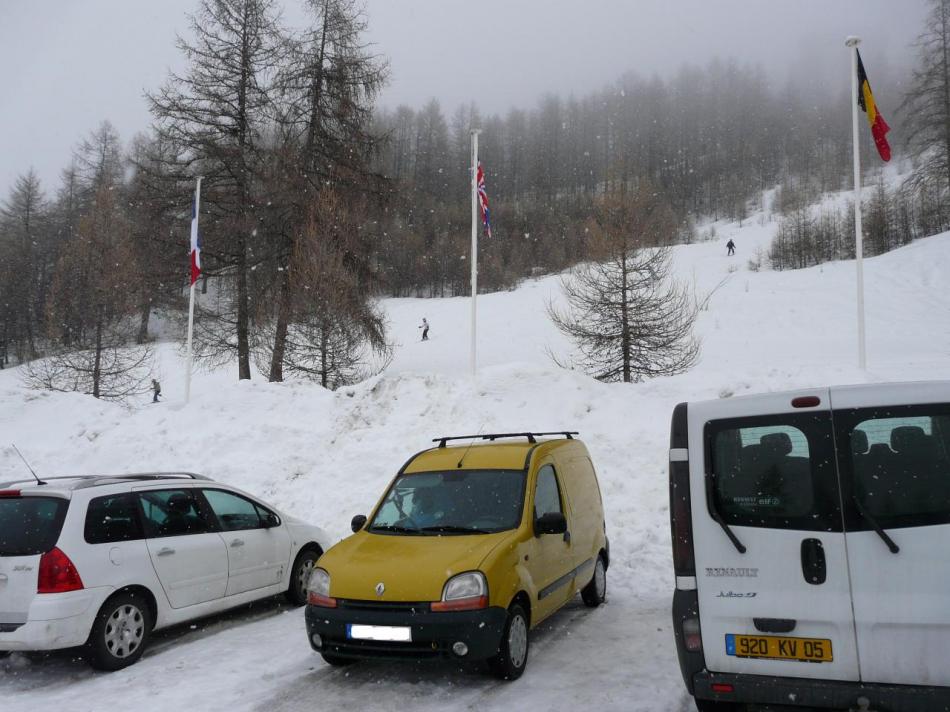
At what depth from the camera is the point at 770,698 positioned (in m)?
3.76

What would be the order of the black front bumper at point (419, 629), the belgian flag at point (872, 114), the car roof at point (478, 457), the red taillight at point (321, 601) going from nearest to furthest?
the black front bumper at point (419, 629) → the red taillight at point (321, 601) → the car roof at point (478, 457) → the belgian flag at point (872, 114)

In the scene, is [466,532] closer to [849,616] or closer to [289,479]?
[849,616]

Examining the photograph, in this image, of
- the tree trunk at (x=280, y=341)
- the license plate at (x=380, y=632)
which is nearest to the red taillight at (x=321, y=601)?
the license plate at (x=380, y=632)

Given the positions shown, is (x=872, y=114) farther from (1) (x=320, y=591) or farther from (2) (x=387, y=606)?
(1) (x=320, y=591)

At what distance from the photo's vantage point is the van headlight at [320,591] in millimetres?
5560

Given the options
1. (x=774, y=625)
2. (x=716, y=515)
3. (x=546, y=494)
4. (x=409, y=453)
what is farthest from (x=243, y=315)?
(x=774, y=625)

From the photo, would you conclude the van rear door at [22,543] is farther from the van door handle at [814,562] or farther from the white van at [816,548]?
the van door handle at [814,562]

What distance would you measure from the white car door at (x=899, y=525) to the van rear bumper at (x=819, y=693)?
0.21 feet

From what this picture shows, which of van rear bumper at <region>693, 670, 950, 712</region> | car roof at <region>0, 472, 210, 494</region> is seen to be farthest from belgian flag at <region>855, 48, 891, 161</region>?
car roof at <region>0, 472, 210, 494</region>

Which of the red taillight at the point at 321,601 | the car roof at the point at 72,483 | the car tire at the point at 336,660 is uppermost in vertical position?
the car roof at the point at 72,483

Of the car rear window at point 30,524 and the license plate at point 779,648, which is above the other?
the car rear window at point 30,524

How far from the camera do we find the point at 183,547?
6746 millimetres

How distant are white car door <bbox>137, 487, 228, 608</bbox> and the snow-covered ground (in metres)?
0.50

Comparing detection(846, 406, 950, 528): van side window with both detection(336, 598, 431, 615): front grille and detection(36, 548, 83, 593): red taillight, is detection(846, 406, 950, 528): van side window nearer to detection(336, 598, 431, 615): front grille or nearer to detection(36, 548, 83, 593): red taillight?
detection(336, 598, 431, 615): front grille
